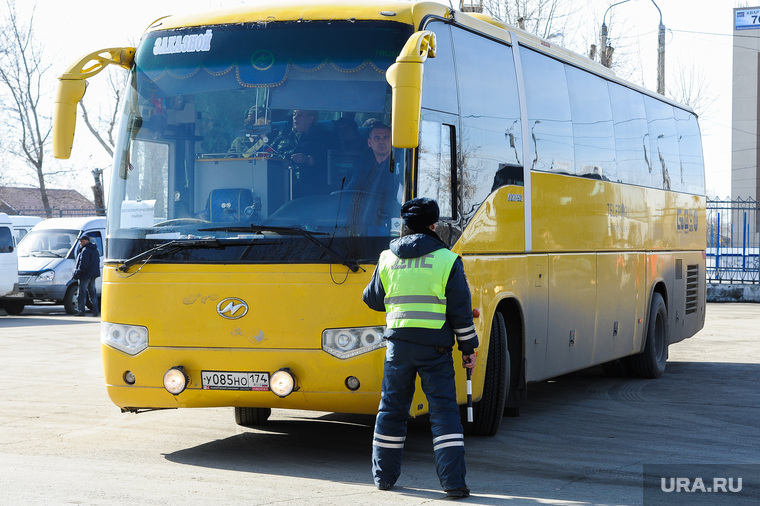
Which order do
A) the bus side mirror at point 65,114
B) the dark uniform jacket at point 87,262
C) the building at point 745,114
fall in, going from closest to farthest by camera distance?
the bus side mirror at point 65,114, the dark uniform jacket at point 87,262, the building at point 745,114

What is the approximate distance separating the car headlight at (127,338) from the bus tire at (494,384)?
9.01ft

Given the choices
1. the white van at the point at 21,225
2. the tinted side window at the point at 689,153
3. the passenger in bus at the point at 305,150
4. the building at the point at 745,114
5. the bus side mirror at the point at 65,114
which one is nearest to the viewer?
the passenger in bus at the point at 305,150

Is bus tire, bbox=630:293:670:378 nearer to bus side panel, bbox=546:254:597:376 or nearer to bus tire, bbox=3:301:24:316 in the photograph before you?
bus side panel, bbox=546:254:597:376

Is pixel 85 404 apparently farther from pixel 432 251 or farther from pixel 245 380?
pixel 432 251

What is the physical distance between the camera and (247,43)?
26.7 ft

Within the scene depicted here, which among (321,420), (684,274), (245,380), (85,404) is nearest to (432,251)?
(245,380)

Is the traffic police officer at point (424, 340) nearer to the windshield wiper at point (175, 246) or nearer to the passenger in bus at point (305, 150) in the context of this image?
the passenger in bus at point (305, 150)

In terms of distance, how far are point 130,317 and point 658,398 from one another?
6.33m

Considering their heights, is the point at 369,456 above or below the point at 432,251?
below

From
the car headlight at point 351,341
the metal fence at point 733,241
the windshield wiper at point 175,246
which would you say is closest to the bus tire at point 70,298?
the metal fence at point 733,241

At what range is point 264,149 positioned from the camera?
311 inches

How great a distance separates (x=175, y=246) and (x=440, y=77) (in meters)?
2.29

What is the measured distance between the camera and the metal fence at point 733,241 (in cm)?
2952

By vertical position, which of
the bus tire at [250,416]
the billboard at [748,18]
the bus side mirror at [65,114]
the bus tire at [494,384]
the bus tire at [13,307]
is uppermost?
the billboard at [748,18]
